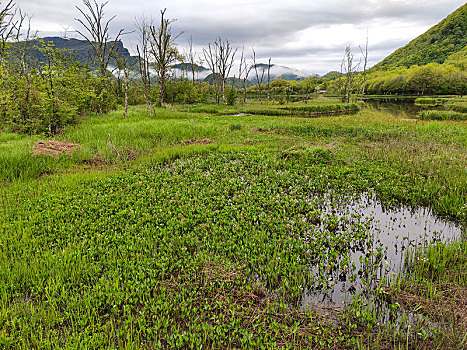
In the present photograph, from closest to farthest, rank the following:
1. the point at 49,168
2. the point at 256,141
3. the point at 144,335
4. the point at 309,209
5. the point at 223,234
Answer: the point at 144,335 → the point at 223,234 → the point at 309,209 → the point at 49,168 → the point at 256,141

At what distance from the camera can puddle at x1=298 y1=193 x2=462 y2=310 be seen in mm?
4070

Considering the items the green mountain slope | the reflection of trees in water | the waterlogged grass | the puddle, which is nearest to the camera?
the puddle

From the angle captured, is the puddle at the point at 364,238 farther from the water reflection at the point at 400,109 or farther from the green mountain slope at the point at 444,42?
the green mountain slope at the point at 444,42

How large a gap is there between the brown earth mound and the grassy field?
48 centimetres

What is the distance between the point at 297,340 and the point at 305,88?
83.8 metres

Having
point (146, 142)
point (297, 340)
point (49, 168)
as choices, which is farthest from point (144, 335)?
point (146, 142)

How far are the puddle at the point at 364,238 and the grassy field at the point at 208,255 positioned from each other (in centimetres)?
7

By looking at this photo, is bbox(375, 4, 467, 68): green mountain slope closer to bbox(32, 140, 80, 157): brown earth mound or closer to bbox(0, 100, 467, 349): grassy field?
bbox(0, 100, 467, 349): grassy field

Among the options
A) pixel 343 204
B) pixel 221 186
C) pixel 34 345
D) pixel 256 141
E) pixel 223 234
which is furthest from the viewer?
pixel 256 141

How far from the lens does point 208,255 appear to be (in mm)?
4785

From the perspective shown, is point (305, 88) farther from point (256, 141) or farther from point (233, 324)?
point (233, 324)

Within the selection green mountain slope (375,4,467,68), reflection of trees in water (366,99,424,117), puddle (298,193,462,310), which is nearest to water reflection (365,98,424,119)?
reflection of trees in water (366,99,424,117)

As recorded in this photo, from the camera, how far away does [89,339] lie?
3.07 m

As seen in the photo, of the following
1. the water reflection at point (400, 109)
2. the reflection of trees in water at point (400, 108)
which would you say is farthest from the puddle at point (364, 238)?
the reflection of trees in water at point (400, 108)
